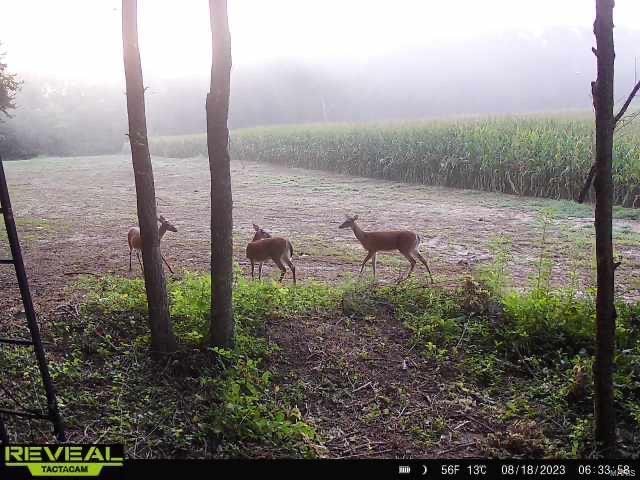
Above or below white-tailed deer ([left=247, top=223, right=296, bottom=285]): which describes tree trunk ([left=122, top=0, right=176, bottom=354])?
above

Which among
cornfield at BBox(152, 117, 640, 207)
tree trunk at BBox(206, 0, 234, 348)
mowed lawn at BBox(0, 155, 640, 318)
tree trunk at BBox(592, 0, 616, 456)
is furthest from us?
cornfield at BBox(152, 117, 640, 207)

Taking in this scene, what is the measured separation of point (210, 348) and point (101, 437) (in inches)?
37.6

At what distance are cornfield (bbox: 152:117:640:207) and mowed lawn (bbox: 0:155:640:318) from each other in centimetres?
71

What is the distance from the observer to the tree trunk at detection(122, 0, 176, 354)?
3.90 meters

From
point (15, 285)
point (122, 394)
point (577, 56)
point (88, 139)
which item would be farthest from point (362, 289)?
point (577, 56)

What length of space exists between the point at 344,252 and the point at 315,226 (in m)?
2.12

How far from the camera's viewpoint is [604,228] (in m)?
2.96

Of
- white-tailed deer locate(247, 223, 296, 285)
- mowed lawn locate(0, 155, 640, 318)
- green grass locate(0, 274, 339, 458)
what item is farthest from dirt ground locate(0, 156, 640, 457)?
white-tailed deer locate(247, 223, 296, 285)

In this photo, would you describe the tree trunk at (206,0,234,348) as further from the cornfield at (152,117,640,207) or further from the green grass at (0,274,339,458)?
the cornfield at (152,117,640,207)

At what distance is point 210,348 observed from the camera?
413cm

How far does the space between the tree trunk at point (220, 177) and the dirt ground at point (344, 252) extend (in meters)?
0.57

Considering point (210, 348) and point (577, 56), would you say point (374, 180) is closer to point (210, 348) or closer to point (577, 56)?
point (210, 348)

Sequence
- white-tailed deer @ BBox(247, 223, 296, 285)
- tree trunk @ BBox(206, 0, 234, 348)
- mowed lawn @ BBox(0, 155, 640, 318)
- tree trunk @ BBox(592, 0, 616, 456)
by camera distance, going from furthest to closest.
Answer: mowed lawn @ BBox(0, 155, 640, 318), white-tailed deer @ BBox(247, 223, 296, 285), tree trunk @ BBox(206, 0, 234, 348), tree trunk @ BBox(592, 0, 616, 456)

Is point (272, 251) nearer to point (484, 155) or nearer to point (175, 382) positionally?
point (175, 382)
